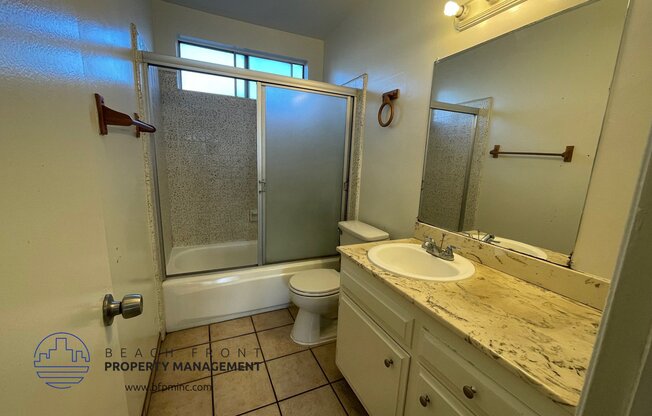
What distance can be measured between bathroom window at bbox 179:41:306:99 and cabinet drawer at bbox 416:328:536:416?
2.44m

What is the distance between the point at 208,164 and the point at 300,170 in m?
1.11

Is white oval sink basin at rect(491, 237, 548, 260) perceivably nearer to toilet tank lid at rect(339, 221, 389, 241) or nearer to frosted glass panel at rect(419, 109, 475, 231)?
frosted glass panel at rect(419, 109, 475, 231)

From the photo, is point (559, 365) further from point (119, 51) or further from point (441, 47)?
point (119, 51)

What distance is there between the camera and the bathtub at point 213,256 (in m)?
2.28

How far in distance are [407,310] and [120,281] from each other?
113cm

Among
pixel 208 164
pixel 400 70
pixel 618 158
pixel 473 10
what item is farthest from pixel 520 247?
pixel 208 164

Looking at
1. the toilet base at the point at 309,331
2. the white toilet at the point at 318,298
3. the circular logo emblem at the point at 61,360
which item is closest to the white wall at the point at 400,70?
the white toilet at the point at 318,298

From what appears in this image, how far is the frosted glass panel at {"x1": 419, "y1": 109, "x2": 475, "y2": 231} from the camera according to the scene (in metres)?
1.39

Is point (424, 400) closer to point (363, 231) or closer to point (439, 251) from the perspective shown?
point (439, 251)

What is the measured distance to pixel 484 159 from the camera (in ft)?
4.22

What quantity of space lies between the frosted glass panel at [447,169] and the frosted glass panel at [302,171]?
0.92 meters

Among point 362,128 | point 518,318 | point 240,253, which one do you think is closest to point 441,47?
point 362,128

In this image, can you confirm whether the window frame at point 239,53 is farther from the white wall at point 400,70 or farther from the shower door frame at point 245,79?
the white wall at point 400,70

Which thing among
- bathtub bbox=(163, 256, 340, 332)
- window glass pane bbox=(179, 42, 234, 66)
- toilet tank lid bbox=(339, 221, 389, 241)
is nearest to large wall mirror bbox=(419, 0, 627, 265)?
toilet tank lid bbox=(339, 221, 389, 241)
